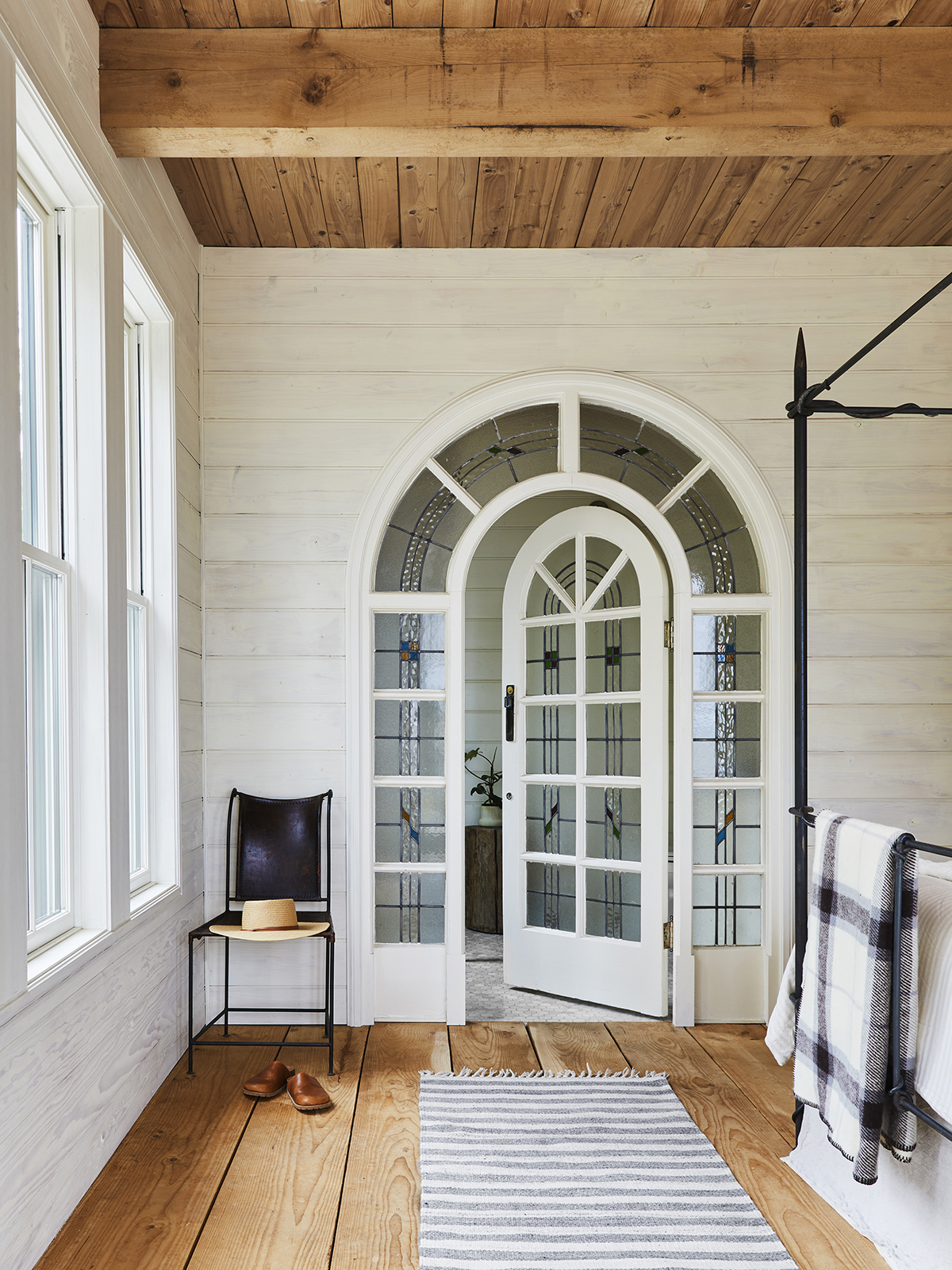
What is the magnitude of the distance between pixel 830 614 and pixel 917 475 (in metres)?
0.62

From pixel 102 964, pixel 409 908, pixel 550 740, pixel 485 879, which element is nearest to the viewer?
pixel 102 964

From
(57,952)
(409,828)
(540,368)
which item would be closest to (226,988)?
(409,828)

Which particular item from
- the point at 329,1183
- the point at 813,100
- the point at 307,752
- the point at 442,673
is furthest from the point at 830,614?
the point at 329,1183

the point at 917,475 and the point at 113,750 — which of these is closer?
the point at 113,750

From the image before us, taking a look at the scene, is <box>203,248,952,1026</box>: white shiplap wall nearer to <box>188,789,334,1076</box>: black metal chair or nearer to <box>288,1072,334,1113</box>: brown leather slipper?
<box>188,789,334,1076</box>: black metal chair

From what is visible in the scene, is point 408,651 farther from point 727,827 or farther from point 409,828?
point 727,827

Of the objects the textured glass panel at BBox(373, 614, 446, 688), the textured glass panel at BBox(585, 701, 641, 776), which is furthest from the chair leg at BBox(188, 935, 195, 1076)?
the textured glass panel at BBox(585, 701, 641, 776)

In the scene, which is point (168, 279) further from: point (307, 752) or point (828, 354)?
point (828, 354)

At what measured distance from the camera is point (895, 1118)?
6.25ft

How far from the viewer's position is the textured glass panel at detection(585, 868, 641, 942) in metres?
3.73

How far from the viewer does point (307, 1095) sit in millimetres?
2799

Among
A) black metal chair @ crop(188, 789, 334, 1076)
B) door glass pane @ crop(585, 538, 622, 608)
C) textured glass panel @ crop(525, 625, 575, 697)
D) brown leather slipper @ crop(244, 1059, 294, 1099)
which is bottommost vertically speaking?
brown leather slipper @ crop(244, 1059, 294, 1099)

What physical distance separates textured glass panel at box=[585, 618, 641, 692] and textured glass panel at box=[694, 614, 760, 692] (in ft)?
0.77

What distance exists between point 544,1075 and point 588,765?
1207 millimetres
